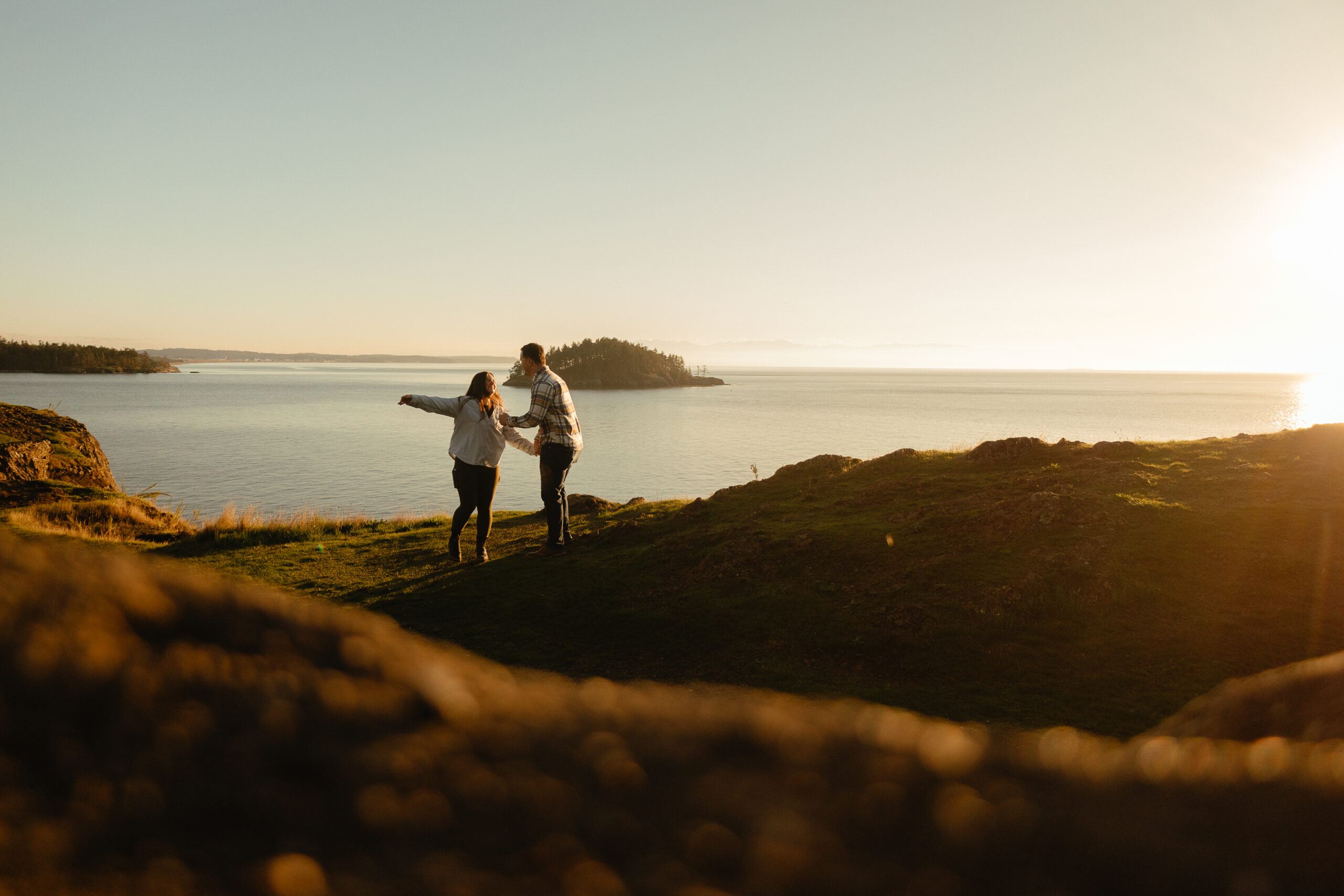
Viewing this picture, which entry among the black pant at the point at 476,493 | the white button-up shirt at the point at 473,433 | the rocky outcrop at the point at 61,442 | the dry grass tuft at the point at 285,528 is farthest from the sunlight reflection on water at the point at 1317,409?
the rocky outcrop at the point at 61,442

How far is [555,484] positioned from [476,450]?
4.85 feet

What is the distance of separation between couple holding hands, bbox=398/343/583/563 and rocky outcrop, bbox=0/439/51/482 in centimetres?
1037

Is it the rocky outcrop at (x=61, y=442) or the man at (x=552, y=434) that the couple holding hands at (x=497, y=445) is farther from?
the rocky outcrop at (x=61, y=442)

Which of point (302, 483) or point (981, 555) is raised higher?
point (981, 555)

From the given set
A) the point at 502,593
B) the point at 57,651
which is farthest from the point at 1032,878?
the point at 502,593

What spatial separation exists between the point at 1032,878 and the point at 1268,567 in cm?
853

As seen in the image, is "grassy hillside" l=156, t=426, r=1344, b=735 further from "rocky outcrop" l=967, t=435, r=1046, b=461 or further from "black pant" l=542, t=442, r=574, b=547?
"black pant" l=542, t=442, r=574, b=547

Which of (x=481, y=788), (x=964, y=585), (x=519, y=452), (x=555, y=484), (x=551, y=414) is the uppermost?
(x=551, y=414)

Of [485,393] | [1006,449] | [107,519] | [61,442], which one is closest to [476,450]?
[485,393]

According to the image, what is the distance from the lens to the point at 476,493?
11891 mm

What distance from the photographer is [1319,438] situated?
31.6 feet

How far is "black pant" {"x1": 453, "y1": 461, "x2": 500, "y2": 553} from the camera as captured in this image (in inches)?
465

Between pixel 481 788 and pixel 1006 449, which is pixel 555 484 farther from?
pixel 481 788

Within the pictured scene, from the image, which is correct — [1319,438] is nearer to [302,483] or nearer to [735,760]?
[735,760]
